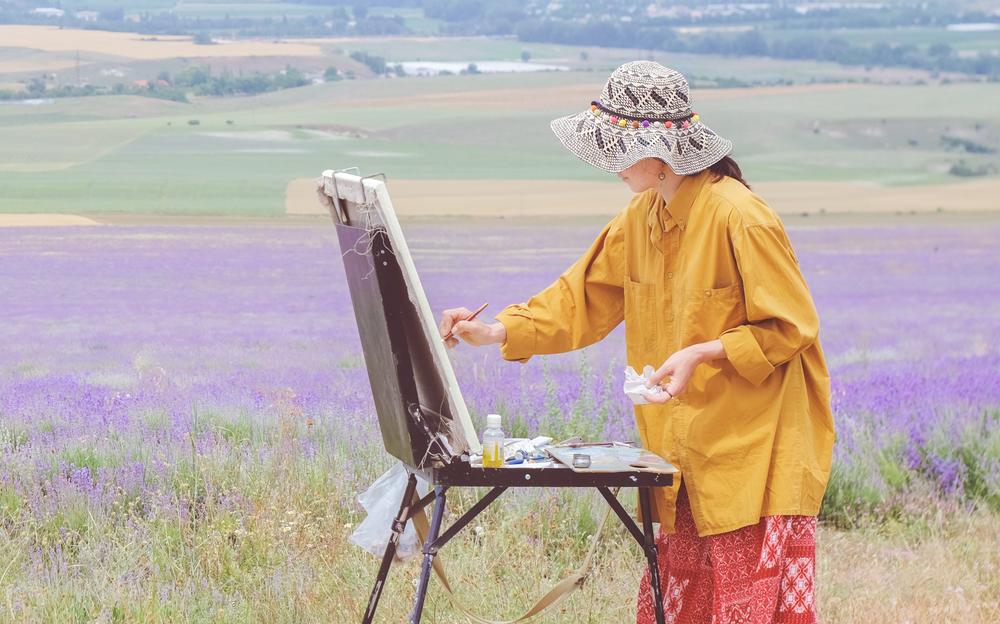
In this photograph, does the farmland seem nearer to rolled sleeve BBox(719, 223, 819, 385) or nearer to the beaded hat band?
rolled sleeve BBox(719, 223, 819, 385)

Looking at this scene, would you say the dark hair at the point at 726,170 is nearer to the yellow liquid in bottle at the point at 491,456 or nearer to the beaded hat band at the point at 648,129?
the beaded hat band at the point at 648,129

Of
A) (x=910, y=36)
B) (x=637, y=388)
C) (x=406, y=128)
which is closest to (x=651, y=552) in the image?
(x=637, y=388)

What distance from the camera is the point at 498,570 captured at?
339 centimetres

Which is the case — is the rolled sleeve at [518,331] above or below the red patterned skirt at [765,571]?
above

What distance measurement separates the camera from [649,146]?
7.16 ft

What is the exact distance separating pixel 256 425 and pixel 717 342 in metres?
2.66

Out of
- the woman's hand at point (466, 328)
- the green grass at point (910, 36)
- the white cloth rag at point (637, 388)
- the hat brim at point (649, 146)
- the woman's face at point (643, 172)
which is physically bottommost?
the white cloth rag at point (637, 388)

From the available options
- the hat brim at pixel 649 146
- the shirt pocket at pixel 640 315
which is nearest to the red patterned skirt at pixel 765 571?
the shirt pocket at pixel 640 315

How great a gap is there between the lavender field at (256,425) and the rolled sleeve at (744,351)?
129cm

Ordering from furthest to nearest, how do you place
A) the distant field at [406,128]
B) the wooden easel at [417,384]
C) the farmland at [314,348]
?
the distant field at [406,128], the farmland at [314,348], the wooden easel at [417,384]

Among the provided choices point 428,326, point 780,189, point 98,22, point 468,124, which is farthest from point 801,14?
point 428,326

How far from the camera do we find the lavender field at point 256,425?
10.5ft

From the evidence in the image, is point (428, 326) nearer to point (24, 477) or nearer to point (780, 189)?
point (24, 477)

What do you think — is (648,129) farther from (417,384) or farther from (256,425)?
(256,425)
